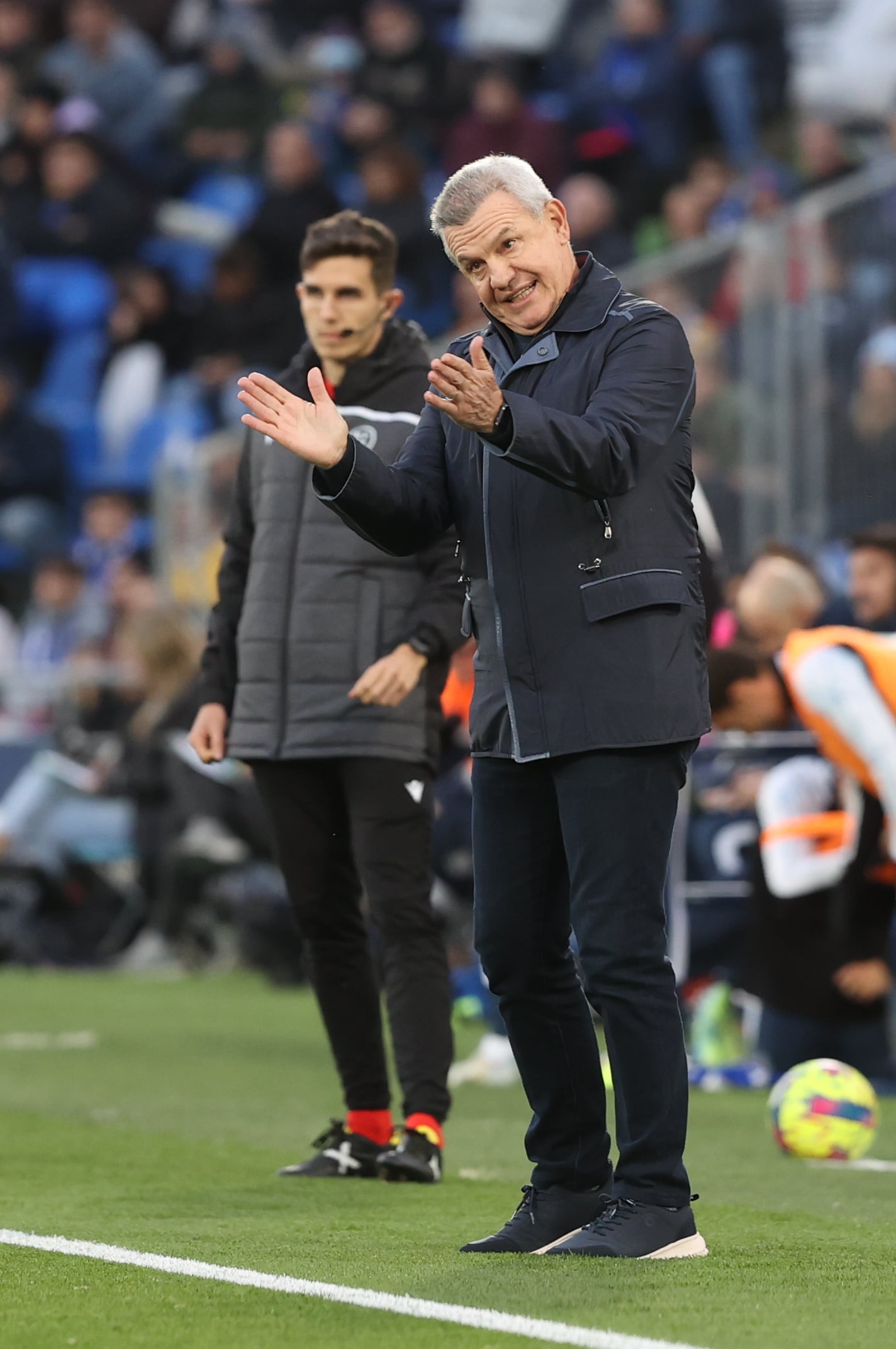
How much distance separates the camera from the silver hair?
4281 mm

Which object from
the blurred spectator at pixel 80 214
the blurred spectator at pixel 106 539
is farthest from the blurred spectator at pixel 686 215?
the blurred spectator at pixel 80 214

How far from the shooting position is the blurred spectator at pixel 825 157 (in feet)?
46.0

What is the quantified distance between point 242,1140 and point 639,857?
2655 mm

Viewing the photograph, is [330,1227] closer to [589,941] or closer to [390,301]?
[589,941]

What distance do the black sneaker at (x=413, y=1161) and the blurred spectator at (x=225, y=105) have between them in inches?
602

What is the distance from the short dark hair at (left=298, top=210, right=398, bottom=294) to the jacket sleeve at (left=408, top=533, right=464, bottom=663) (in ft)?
2.28

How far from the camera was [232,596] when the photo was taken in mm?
5941

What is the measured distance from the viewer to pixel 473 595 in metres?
4.44

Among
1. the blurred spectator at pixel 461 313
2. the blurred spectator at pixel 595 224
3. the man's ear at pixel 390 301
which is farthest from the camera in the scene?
the blurred spectator at pixel 595 224

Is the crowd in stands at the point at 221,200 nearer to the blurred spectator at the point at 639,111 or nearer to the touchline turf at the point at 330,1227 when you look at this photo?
the blurred spectator at the point at 639,111

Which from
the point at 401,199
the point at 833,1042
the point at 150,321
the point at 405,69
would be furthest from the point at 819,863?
the point at 405,69

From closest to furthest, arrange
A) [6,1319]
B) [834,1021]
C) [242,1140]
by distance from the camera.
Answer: [6,1319], [242,1140], [834,1021]

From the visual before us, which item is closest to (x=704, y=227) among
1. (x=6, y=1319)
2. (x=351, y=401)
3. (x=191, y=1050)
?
(x=191, y=1050)

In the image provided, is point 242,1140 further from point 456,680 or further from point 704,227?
point 704,227
